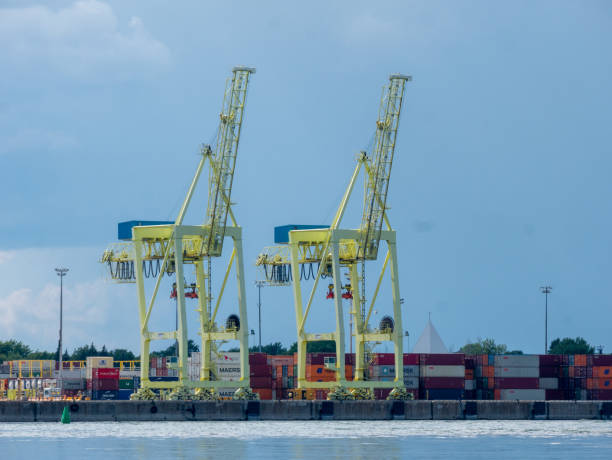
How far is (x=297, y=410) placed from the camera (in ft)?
294

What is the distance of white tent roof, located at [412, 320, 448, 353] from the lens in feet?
595

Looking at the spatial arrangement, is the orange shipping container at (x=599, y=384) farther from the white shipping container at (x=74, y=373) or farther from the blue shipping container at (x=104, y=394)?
the white shipping container at (x=74, y=373)

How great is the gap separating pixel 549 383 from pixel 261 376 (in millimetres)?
22877

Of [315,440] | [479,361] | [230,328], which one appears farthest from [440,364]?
[315,440]

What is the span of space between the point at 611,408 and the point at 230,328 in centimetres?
2511

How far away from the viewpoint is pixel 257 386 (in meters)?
102

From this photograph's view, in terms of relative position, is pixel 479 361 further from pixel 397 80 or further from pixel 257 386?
pixel 397 80

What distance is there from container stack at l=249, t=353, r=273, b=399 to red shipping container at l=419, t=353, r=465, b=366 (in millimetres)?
11547

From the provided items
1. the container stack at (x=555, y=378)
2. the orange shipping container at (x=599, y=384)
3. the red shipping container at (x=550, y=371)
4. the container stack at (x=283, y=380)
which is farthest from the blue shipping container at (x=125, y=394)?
the orange shipping container at (x=599, y=384)

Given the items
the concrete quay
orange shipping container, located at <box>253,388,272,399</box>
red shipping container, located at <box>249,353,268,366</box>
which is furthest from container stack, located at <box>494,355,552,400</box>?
red shipping container, located at <box>249,353,268,366</box>

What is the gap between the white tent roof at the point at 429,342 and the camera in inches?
7141

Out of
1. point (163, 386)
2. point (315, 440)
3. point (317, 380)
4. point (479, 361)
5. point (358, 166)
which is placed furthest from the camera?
point (479, 361)

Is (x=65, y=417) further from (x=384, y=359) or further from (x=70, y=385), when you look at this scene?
(x=384, y=359)

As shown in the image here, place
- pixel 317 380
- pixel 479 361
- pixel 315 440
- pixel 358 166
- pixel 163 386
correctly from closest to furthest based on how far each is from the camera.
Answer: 1. pixel 315 440
2. pixel 163 386
3. pixel 358 166
4. pixel 317 380
5. pixel 479 361
